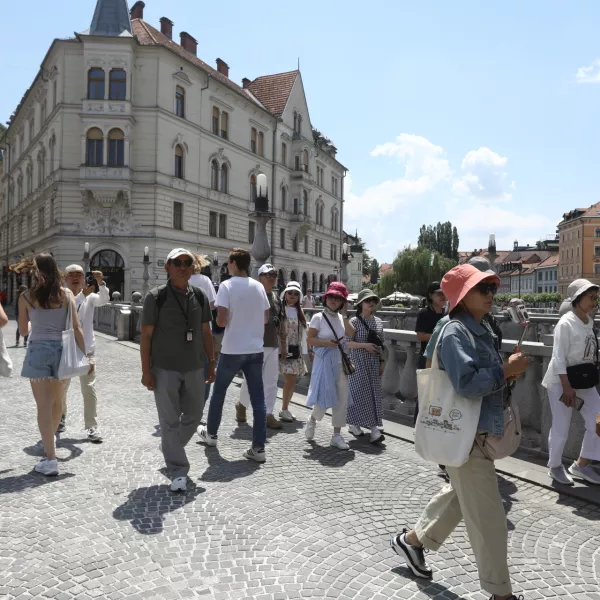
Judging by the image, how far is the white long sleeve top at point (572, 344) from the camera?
4719 millimetres

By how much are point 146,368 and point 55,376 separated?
1.06 metres

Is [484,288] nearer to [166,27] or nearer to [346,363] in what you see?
[346,363]

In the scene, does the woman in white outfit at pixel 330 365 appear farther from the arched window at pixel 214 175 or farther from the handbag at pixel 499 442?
the arched window at pixel 214 175

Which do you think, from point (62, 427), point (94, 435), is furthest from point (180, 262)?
point (62, 427)

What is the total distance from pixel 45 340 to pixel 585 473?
492 centimetres

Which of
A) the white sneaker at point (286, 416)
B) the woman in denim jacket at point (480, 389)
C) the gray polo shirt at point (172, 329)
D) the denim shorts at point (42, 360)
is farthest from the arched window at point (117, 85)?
the woman in denim jacket at point (480, 389)

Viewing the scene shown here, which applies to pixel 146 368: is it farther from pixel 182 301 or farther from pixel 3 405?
pixel 3 405

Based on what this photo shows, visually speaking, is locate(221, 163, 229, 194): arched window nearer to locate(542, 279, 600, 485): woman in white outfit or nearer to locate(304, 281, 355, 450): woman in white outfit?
locate(304, 281, 355, 450): woman in white outfit

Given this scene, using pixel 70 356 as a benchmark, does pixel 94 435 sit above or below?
below

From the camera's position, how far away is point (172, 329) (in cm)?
458

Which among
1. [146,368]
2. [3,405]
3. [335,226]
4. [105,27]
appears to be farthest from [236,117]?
[146,368]

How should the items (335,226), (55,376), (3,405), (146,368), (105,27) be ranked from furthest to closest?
(335,226) < (105,27) < (3,405) < (55,376) < (146,368)

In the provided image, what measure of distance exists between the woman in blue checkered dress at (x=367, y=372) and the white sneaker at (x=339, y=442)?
39cm

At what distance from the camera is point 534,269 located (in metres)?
110
